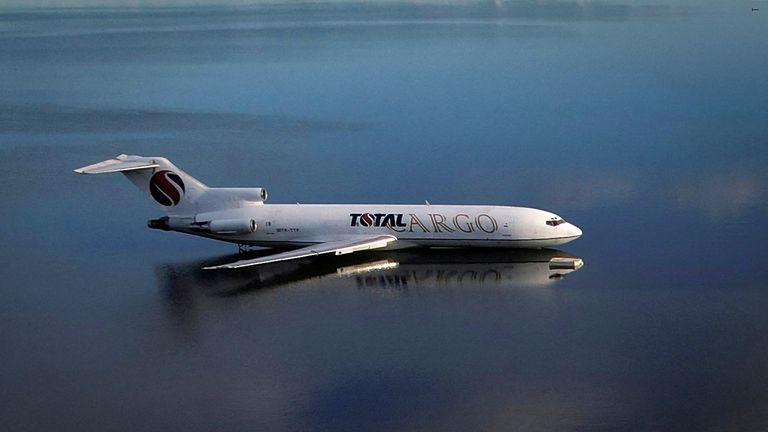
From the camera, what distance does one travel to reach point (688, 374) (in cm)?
3984

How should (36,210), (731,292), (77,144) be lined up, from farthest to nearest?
(77,144) < (36,210) < (731,292)

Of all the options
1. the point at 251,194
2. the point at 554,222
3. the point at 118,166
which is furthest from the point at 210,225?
the point at 554,222

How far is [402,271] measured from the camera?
5316 cm

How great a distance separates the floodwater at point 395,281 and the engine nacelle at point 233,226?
2.13 m

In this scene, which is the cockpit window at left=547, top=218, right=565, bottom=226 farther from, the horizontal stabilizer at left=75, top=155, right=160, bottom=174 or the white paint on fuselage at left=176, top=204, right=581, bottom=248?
the horizontal stabilizer at left=75, top=155, right=160, bottom=174

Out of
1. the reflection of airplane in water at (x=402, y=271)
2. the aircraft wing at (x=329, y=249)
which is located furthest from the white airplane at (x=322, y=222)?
the reflection of airplane in water at (x=402, y=271)

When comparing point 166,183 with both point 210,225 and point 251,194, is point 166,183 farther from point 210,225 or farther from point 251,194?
point 251,194

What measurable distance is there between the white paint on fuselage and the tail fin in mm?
1799

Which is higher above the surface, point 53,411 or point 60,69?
point 60,69

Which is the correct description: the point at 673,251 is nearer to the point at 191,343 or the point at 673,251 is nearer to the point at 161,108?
the point at 191,343

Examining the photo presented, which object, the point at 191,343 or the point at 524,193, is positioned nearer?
the point at 191,343

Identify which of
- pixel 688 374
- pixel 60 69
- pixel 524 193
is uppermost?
pixel 60 69

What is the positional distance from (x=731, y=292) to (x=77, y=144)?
196ft

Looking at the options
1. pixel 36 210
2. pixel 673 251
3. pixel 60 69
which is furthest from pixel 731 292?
pixel 60 69
